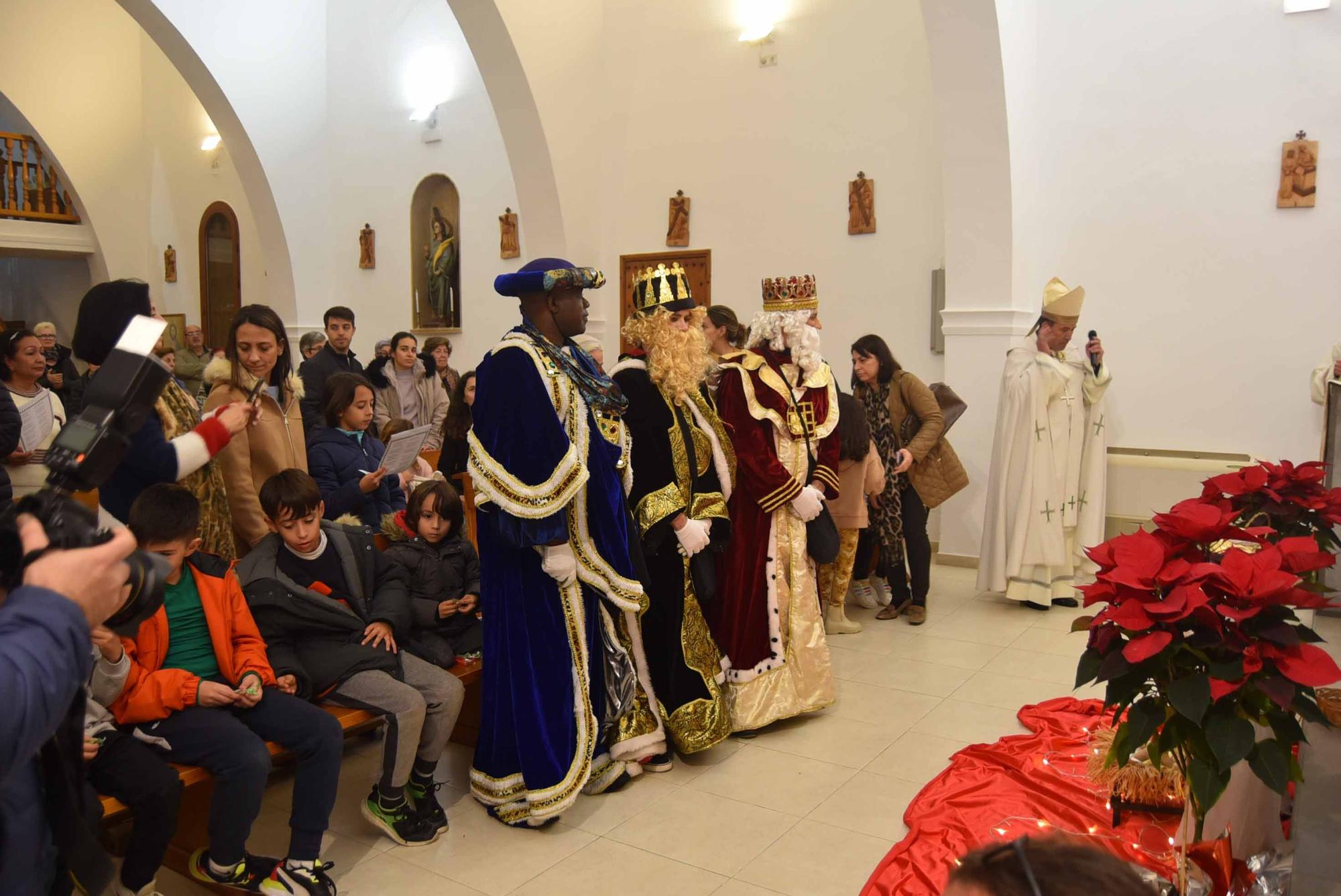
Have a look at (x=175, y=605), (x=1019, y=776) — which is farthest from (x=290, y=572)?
(x=1019, y=776)

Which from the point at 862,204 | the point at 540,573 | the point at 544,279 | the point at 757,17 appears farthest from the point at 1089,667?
the point at 757,17

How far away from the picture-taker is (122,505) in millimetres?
3199

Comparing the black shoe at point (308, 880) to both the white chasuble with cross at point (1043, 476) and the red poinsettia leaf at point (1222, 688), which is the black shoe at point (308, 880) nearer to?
the red poinsettia leaf at point (1222, 688)

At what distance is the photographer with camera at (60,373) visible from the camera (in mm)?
8672

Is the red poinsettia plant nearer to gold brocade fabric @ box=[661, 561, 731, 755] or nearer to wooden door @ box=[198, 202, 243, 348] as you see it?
gold brocade fabric @ box=[661, 561, 731, 755]

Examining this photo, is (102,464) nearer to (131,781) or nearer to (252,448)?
(131,781)

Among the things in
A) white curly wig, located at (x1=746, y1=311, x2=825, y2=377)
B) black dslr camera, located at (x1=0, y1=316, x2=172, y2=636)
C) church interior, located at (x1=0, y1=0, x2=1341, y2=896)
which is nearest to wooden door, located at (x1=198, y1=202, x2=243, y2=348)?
church interior, located at (x1=0, y1=0, x2=1341, y2=896)

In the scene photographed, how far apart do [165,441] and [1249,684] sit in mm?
2658

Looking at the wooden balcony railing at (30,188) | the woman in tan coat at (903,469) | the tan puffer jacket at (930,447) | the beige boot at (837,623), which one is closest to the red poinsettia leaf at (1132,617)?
the beige boot at (837,623)

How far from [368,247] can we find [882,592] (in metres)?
7.50

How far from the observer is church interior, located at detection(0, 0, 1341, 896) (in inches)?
128

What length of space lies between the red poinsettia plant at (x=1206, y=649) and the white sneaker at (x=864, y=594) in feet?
14.1

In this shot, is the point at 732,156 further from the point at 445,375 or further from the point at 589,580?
the point at 589,580

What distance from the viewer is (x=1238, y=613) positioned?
2.02 meters
